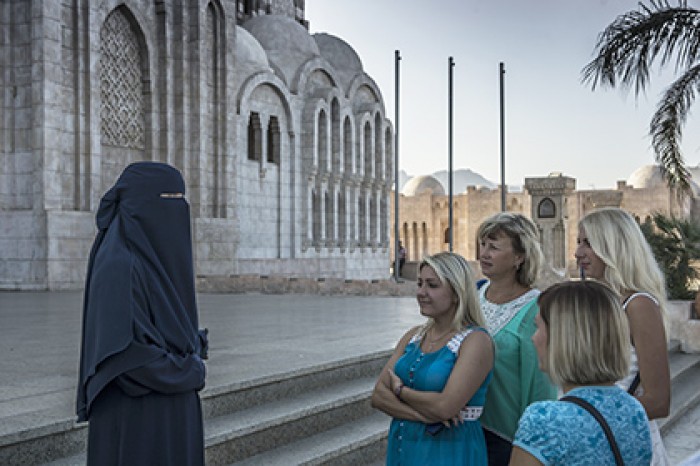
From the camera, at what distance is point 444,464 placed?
2.75m

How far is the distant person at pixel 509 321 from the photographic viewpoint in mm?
2955

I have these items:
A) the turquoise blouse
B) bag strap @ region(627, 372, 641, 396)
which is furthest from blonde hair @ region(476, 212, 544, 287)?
bag strap @ region(627, 372, 641, 396)

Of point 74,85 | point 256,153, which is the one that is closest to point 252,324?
point 74,85

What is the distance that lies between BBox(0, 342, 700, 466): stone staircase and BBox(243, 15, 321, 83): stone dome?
19.2m

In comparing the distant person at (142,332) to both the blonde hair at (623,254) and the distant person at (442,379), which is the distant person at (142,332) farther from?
the blonde hair at (623,254)

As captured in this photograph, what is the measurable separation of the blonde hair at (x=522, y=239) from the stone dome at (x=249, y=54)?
19.0 m

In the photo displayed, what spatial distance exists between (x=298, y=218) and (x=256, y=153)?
261 centimetres

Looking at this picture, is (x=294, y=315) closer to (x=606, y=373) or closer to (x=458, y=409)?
(x=458, y=409)

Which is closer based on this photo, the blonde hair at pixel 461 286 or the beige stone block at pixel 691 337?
the blonde hair at pixel 461 286

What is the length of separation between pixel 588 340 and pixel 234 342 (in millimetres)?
5436

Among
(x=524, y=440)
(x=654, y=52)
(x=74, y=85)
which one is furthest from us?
(x=74, y=85)

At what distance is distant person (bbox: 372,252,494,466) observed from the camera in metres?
2.75

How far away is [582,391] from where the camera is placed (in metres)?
1.98

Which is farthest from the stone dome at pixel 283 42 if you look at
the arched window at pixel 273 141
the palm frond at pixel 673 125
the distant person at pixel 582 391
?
the distant person at pixel 582 391
